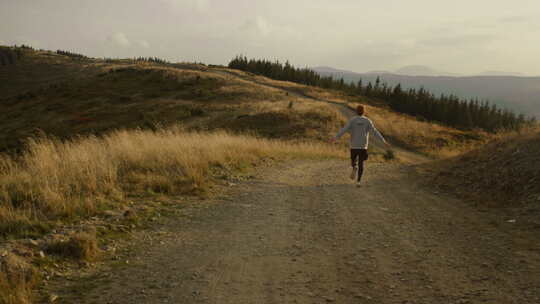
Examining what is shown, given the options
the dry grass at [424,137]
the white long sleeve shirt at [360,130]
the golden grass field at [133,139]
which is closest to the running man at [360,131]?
the white long sleeve shirt at [360,130]

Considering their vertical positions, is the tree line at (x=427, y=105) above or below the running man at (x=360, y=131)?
above

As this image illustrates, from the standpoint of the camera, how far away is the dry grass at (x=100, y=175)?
6378 mm

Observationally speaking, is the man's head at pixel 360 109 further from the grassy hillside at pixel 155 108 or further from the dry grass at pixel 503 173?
the grassy hillside at pixel 155 108

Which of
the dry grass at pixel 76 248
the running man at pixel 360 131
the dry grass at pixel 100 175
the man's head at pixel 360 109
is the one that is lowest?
the dry grass at pixel 76 248

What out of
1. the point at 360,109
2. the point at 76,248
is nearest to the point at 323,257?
the point at 76,248

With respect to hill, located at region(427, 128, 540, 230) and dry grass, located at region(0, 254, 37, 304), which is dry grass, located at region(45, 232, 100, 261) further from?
hill, located at region(427, 128, 540, 230)

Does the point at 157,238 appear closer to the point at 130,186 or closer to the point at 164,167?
the point at 130,186

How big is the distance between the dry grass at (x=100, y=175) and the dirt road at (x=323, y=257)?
151cm

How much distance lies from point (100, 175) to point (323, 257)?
5.71 metres

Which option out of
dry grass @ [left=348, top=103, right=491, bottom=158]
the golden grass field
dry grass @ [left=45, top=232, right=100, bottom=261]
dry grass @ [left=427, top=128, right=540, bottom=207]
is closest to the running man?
dry grass @ [left=427, top=128, right=540, bottom=207]

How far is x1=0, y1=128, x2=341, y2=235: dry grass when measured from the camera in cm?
638

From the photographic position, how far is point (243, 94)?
4538cm

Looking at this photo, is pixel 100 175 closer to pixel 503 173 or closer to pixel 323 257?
pixel 323 257

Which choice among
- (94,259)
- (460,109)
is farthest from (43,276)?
(460,109)
